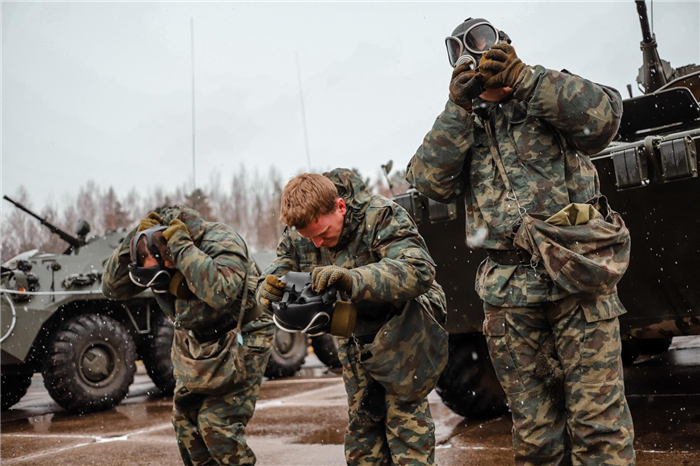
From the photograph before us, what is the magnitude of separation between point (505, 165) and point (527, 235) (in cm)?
31

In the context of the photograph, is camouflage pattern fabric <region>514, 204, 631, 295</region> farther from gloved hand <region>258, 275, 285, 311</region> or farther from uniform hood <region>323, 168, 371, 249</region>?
gloved hand <region>258, 275, 285, 311</region>

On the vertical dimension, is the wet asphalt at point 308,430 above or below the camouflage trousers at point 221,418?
below

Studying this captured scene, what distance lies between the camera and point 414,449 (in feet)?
8.52

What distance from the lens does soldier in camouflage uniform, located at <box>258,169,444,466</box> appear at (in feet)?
8.15

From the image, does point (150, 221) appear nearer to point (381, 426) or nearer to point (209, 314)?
point (209, 314)

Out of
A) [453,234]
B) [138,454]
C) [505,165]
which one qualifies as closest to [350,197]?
[505,165]

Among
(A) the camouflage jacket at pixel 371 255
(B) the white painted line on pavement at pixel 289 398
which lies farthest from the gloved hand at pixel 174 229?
(B) the white painted line on pavement at pixel 289 398

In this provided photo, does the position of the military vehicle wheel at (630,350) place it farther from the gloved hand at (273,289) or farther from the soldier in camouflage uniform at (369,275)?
the gloved hand at (273,289)

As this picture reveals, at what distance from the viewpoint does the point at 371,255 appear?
2732 mm

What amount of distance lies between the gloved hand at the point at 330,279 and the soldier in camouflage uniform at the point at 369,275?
2 cm

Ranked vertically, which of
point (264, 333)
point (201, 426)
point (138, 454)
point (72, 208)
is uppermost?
point (72, 208)

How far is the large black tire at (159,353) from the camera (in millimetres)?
8570

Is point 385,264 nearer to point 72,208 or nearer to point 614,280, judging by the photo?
point 614,280

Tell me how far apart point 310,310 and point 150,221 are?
146cm
